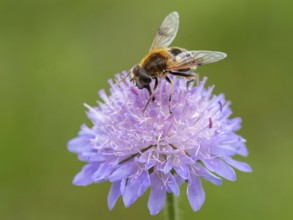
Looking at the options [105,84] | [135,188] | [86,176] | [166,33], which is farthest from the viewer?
[105,84]

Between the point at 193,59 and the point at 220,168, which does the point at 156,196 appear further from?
the point at 193,59

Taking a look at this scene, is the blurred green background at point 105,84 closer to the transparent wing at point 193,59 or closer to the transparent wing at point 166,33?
the transparent wing at point 166,33

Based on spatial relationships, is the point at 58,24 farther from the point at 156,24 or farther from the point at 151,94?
the point at 151,94

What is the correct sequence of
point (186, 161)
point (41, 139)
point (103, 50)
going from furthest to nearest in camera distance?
point (103, 50)
point (41, 139)
point (186, 161)

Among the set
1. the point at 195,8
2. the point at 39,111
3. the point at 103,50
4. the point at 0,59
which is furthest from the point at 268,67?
the point at 0,59

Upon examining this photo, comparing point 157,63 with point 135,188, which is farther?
point 157,63

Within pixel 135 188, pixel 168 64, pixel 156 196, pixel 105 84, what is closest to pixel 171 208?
pixel 156 196
